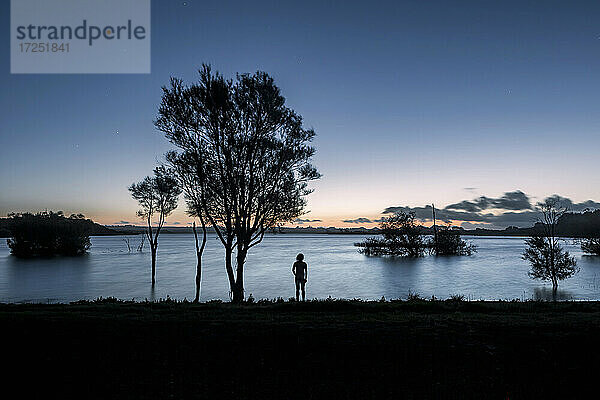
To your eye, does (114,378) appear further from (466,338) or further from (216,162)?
(216,162)

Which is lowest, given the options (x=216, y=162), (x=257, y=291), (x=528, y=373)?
(x=257, y=291)

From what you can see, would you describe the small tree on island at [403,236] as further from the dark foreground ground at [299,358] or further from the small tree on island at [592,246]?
the dark foreground ground at [299,358]

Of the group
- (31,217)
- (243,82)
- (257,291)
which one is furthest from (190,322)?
(31,217)

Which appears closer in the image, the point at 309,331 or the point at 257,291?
the point at 309,331

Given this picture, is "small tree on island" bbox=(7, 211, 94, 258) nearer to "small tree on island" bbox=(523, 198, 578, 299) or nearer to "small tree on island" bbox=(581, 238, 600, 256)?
"small tree on island" bbox=(523, 198, 578, 299)

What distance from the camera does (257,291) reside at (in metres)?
28.4

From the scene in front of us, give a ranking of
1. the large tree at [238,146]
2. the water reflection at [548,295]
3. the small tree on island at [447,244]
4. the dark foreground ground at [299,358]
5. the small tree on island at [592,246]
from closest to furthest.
Result: the dark foreground ground at [299,358], the large tree at [238,146], the water reflection at [548,295], the small tree on island at [592,246], the small tree on island at [447,244]

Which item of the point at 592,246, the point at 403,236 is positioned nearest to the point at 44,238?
the point at 403,236

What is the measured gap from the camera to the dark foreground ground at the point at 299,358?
585 cm

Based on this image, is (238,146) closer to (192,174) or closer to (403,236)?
(192,174)

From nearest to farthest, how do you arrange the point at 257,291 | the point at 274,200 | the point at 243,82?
1. the point at 243,82
2. the point at 274,200
3. the point at 257,291

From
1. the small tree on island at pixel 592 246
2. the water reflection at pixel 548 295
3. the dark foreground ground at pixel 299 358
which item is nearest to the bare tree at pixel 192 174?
the dark foreground ground at pixel 299 358

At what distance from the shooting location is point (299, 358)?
684cm

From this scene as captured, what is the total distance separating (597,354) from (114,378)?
827cm
